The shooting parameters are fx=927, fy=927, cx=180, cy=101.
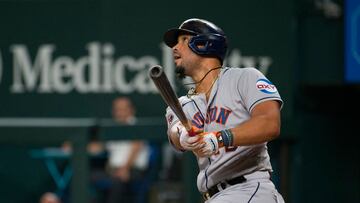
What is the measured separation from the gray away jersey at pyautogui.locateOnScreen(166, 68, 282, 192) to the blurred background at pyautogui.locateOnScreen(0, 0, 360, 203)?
4.12 metres

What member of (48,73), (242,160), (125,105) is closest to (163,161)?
(125,105)

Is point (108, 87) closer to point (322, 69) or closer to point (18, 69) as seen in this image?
point (18, 69)

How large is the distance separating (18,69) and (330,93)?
123 inches

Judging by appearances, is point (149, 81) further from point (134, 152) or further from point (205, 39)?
point (205, 39)

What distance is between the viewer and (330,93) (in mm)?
9172

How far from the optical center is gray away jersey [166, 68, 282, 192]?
4.12m

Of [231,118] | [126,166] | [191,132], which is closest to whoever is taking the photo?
[191,132]

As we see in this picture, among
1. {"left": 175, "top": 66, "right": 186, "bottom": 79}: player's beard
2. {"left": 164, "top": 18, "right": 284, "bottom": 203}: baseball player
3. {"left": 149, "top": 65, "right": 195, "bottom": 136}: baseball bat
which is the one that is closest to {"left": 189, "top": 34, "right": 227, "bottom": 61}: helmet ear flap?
{"left": 164, "top": 18, "right": 284, "bottom": 203}: baseball player

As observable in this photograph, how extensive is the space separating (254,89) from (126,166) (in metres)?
4.52

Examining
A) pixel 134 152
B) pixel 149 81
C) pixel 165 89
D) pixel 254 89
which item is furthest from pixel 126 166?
pixel 165 89

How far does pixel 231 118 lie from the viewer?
165 inches

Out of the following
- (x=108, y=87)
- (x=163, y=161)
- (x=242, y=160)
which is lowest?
(x=163, y=161)

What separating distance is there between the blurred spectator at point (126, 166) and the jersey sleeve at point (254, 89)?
4338 millimetres

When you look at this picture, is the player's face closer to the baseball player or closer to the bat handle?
the baseball player
